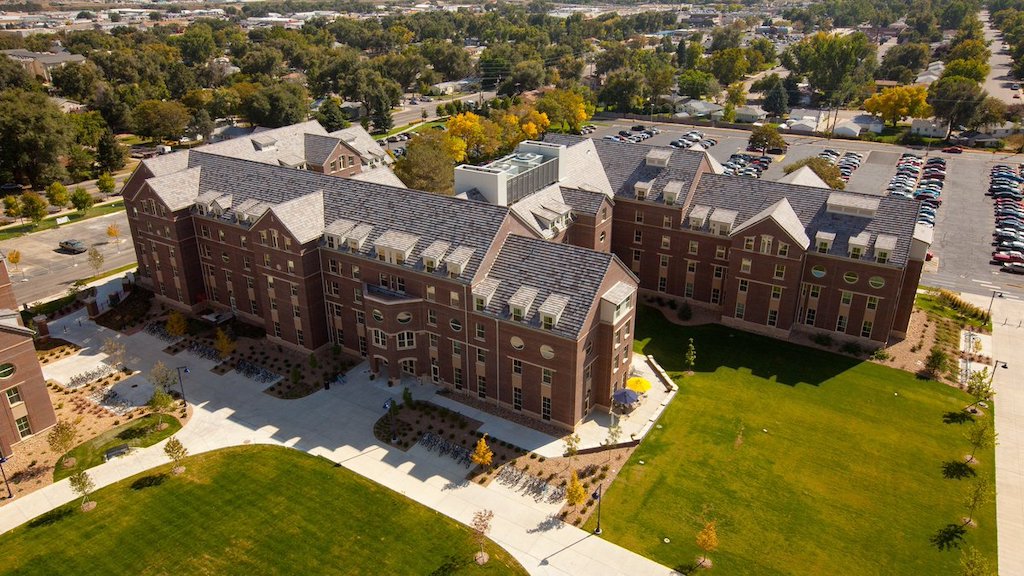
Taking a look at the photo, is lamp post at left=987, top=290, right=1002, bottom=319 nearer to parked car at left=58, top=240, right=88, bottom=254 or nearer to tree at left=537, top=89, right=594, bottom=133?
tree at left=537, top=89, right=594, bottom=133

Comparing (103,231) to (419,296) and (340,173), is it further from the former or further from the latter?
(419,296)

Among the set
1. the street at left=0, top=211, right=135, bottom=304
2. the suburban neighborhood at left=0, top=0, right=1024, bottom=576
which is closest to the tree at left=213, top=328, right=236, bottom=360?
the suburban neighborhood at left=0, top=0, right=1024, bottom=576

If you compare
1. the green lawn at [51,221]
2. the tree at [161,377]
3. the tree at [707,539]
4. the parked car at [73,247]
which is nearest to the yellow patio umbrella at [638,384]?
the tree at [707,539]

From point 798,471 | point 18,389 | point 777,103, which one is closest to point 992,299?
point 798,471

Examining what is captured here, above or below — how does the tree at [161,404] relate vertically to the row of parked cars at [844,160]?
below

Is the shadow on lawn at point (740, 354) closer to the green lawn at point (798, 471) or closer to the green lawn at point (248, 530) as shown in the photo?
the green lawn at point (798, 471)

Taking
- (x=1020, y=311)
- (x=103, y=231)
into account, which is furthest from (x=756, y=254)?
(x=103, y=231)

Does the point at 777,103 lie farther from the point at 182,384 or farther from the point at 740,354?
the point at 182,384
